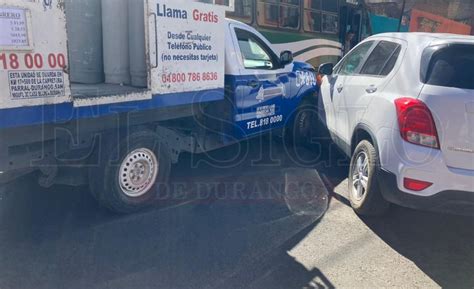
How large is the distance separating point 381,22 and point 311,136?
29.8 feet

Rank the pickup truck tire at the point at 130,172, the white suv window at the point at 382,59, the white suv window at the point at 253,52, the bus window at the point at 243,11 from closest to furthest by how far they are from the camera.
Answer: the pickup truck tire at the point at 130,172 < the white suv window at the point at 382,59 < the white suv window at the point at 253,52 < the bus window at the point at 243,11

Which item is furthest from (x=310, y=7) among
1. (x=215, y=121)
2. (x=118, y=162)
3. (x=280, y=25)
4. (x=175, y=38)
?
(x=118, y=162)

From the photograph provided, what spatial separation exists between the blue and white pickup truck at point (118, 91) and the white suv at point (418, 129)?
1.74m

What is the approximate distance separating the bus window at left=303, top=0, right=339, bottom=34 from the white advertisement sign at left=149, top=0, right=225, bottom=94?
5.94 meters

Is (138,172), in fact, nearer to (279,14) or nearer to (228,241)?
(228,241)

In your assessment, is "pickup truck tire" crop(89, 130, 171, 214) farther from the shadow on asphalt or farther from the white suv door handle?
the white suv door handle

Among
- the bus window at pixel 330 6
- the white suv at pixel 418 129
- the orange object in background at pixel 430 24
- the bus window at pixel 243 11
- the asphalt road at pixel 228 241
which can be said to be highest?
the orange object in background at pixel 430 24

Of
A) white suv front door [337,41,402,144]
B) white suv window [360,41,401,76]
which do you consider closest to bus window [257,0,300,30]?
white suv front door [337,41,402,144]

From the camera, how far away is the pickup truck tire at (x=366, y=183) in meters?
3.80

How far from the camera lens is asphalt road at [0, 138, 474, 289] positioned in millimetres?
3010

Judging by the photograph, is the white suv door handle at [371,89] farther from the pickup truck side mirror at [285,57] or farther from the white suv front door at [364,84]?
the pickup truck side mirror at [285,57]

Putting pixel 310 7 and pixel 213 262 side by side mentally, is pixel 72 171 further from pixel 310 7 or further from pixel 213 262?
pixel 310 7

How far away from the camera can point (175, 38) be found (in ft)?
12.8

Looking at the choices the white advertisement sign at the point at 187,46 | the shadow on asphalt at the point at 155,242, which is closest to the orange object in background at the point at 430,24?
the white advertisement sign at the point at 187,46
